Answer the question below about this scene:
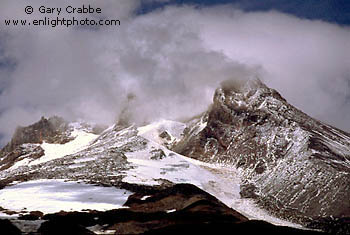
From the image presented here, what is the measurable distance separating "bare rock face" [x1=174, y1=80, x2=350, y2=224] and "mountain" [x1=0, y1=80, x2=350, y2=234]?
31 cm

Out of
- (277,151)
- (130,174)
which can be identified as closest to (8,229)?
(130,174)

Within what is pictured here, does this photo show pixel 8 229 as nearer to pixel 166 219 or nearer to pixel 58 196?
pixel 166 219

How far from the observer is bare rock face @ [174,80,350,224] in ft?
319

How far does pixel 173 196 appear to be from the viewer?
262 feet

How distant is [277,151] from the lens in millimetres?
126125

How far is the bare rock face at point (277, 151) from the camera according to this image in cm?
9725

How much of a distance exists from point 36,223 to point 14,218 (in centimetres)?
615

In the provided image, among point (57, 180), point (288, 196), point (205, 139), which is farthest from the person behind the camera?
point (205, 139)

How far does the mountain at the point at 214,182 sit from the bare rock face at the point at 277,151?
1.03 feet

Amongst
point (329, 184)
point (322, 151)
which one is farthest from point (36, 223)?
point (322, 151)

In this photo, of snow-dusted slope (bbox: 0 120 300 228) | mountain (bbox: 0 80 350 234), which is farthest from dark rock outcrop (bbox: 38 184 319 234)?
snow-dusted slope (bbox: 0 120 300 228)

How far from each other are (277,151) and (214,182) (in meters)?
22.1

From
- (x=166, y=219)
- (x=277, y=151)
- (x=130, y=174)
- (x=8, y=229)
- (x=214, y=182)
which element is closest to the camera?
(x=8, y=229)

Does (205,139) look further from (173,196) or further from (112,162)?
(173,196)
